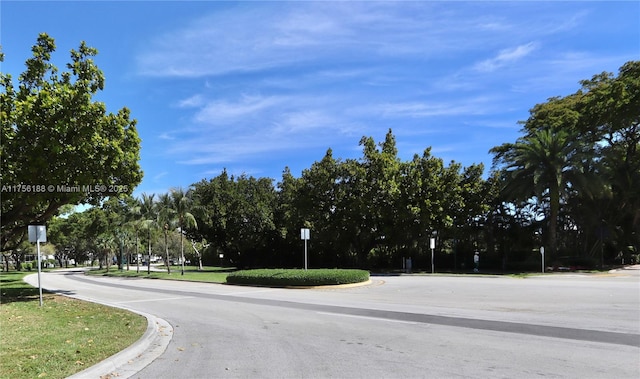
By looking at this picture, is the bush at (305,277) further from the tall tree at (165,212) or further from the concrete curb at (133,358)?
the tall tree at (165,212)

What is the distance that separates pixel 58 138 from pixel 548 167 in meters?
33.2

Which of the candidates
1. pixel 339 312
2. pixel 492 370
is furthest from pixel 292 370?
pixel 339 312

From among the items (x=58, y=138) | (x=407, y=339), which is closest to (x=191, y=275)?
(x=58, y=138)

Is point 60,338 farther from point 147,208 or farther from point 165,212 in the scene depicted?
point 147,208

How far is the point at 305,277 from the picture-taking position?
76.7ft

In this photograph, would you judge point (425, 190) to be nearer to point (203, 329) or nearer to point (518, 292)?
point (518, 292)

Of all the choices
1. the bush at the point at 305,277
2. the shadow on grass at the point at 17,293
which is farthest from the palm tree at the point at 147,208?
the bush at the point at 305,277

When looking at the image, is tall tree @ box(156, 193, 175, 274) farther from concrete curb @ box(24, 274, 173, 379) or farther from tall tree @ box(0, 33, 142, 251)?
concrete curb @ box(24, 274, 173, 379)

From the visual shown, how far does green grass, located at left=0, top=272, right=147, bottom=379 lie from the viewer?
6.76m

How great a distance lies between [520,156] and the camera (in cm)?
3584

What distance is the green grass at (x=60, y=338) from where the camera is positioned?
22.2ft

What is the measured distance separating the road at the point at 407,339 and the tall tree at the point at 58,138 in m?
6.36

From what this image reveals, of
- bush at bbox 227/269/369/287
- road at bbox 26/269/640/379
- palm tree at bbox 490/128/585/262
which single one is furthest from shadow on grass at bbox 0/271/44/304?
palm tree at bbox 490/128/585/262

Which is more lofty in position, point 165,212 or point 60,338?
point 165,212
